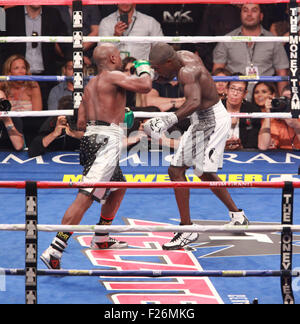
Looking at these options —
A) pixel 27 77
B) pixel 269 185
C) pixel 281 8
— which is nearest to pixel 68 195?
pixel 27 77

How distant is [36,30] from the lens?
6.89 metres

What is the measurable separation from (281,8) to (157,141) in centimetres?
190

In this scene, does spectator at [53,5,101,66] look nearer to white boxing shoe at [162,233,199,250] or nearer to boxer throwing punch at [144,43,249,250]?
boxer throwing punch at [144,43,249,250]

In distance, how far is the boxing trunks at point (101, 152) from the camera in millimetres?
4477

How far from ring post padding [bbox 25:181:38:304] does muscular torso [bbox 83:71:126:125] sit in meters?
1.31

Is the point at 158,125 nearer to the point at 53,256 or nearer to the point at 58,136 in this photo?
the point at 53,256

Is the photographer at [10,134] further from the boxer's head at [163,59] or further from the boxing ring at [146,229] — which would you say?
the boxing ring at [146,229]

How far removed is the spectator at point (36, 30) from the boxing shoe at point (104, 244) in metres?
2.78

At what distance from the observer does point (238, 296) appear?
3.82m

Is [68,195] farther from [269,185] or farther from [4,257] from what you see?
[269,185]

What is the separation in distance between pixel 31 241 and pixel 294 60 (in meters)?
3.14

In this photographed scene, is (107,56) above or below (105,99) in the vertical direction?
above

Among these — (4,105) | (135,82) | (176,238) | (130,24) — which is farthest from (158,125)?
(130,24)

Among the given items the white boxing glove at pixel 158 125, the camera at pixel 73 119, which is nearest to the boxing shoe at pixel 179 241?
the white boxing glove at pixel 158 125
